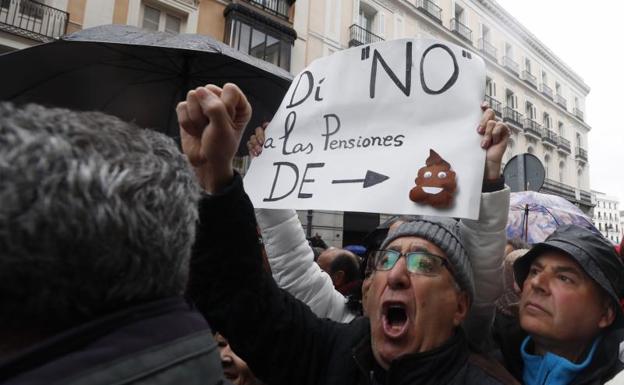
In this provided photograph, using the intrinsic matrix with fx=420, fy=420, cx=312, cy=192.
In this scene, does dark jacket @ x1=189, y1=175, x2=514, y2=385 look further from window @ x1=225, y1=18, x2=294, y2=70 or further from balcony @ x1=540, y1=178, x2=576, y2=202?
balcony @ x1=540, y1=178, x2=576, y2=202

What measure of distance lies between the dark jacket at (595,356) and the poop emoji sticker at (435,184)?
66cm

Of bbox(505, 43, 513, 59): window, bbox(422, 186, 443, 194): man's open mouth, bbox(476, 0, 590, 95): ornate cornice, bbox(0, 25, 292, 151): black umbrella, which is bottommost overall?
bbox(422, 186, 443, 194): man's open mouth

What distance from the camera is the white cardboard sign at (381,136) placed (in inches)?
52.0

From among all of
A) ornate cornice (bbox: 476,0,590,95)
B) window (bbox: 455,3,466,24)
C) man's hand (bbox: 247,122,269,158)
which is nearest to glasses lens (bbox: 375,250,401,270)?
man's hand (bbox: 247,122,269,158)

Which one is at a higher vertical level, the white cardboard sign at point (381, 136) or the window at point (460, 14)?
the window at point (460, 14)

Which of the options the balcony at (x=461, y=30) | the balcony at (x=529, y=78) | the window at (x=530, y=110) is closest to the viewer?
the balcony at (x=461, y=30)

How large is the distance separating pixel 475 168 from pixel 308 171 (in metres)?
0.60

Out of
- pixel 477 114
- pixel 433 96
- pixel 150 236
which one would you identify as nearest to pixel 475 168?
pixel 477 114

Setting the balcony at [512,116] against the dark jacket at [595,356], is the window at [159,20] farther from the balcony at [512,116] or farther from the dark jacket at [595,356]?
the balcony at [512,116]

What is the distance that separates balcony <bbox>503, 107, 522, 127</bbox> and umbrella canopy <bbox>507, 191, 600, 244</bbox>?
2135cm

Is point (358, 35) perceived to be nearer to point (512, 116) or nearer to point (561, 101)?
point (512, 116)

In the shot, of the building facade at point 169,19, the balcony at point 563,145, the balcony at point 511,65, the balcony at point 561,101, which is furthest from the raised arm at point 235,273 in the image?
the balcony at point 561,101

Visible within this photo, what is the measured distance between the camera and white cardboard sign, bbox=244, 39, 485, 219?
4.33ft

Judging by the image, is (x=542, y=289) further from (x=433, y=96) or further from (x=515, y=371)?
(x=433, y=96)
